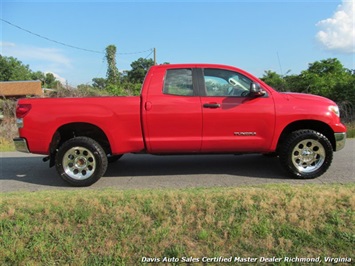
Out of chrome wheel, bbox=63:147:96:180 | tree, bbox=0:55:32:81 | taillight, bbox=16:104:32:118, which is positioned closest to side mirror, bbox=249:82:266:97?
chrome wheel, bbox=63:147:96:180

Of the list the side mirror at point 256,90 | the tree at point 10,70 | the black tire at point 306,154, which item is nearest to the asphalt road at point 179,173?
the black tire at point 306,154

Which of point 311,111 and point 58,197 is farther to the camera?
point 311,111

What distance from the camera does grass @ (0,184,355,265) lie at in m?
3.60

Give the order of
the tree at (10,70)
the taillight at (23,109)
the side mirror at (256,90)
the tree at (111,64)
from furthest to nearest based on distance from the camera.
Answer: the tree at (10,70) → the tree at (111,64) → the taillight at (23,109) → the side mirror at (256,90)

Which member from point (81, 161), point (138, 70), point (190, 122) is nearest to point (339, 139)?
point (190, 122)

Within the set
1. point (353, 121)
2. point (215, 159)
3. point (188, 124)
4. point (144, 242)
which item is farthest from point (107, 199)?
point (353, 121)

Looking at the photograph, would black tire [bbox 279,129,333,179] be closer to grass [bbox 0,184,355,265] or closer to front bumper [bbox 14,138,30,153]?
grass [bbox 0,184,355,265]

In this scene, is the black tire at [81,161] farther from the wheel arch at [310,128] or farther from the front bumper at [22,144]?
the wheel arch at [310,128]

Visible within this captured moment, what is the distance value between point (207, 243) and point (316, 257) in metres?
1.08

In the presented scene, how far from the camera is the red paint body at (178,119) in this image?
547 centimetres

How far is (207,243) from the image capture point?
3.68 m

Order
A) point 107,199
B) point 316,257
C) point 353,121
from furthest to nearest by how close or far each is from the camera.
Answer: point 353,121
point 107,199
point 316,257

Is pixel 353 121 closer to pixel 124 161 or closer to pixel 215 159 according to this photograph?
pixel 215 159

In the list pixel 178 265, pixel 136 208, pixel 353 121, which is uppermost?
pixel 353 121
